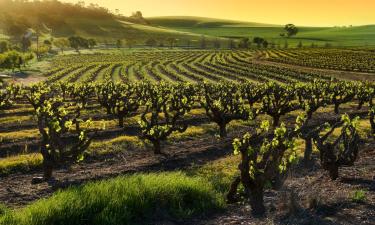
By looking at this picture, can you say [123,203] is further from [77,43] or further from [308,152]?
[77,43]

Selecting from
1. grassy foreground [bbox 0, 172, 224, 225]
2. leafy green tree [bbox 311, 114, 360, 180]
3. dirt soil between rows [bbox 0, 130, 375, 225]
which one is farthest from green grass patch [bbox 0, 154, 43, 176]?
leafy green tree [bbox 311, 114, 360, 180]

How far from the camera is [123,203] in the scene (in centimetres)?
1400

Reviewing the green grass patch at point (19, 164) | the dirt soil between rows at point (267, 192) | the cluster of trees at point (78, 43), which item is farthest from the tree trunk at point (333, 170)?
the cluster of trees at point (78, 43)

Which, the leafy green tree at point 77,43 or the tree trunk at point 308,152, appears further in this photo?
the leafy green tree at point 77,43

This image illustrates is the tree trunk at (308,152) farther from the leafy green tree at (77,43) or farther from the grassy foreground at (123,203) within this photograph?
the leafy green tree at (77,43)

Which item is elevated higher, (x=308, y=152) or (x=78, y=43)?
(x=78, y=43)

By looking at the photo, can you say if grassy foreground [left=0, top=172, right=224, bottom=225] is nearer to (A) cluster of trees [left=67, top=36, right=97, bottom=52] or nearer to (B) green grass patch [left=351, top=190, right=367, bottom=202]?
(B) green grass patch [left=351, top=190, right=367, bottom=202]

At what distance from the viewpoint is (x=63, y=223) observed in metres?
12.8

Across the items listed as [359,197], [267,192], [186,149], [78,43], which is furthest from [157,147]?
[78,43]

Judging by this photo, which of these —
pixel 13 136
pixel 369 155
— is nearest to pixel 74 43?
pixel 13 136

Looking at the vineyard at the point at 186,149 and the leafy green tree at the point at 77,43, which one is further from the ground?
the leafy green tree at the point at 77,43

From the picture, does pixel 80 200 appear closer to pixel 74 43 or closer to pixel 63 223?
pixel 63 223

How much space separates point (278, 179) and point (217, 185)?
9.80 feet

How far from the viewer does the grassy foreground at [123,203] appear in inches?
506
